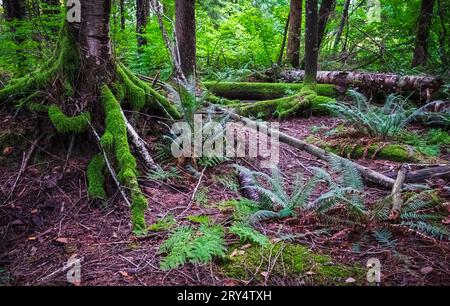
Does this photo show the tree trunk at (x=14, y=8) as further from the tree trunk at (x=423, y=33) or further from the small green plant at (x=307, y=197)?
the tree trunk at (x=423, y=33)

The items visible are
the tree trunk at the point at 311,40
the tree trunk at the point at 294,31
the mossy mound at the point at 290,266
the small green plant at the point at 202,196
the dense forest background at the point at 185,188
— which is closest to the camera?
the mossy mound at the point at 290,266

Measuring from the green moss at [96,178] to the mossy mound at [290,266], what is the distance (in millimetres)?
1733

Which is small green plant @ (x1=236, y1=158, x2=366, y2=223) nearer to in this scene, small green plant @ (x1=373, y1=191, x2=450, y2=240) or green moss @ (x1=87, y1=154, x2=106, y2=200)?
small green plant @ (x1=373, y1=191, x2=450, y2=240)

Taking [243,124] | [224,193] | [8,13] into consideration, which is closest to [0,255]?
[224,193]

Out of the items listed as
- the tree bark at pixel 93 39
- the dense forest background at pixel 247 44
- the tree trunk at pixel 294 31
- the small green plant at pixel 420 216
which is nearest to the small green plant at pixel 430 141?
the small green plant at pixel 420 216

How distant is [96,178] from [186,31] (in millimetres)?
4725

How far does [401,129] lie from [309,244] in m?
3.84

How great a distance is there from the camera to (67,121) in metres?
4.06

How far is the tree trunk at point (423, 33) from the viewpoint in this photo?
29.8 ft

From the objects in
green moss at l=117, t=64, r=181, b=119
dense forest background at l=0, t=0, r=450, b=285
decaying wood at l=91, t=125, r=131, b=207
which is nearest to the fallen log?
dense forest background at l=0, t=0, r=450, b=285

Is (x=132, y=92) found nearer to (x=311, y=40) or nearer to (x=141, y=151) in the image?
(x=141, y=151)

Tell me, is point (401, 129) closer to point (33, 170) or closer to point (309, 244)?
point (309, 244)
